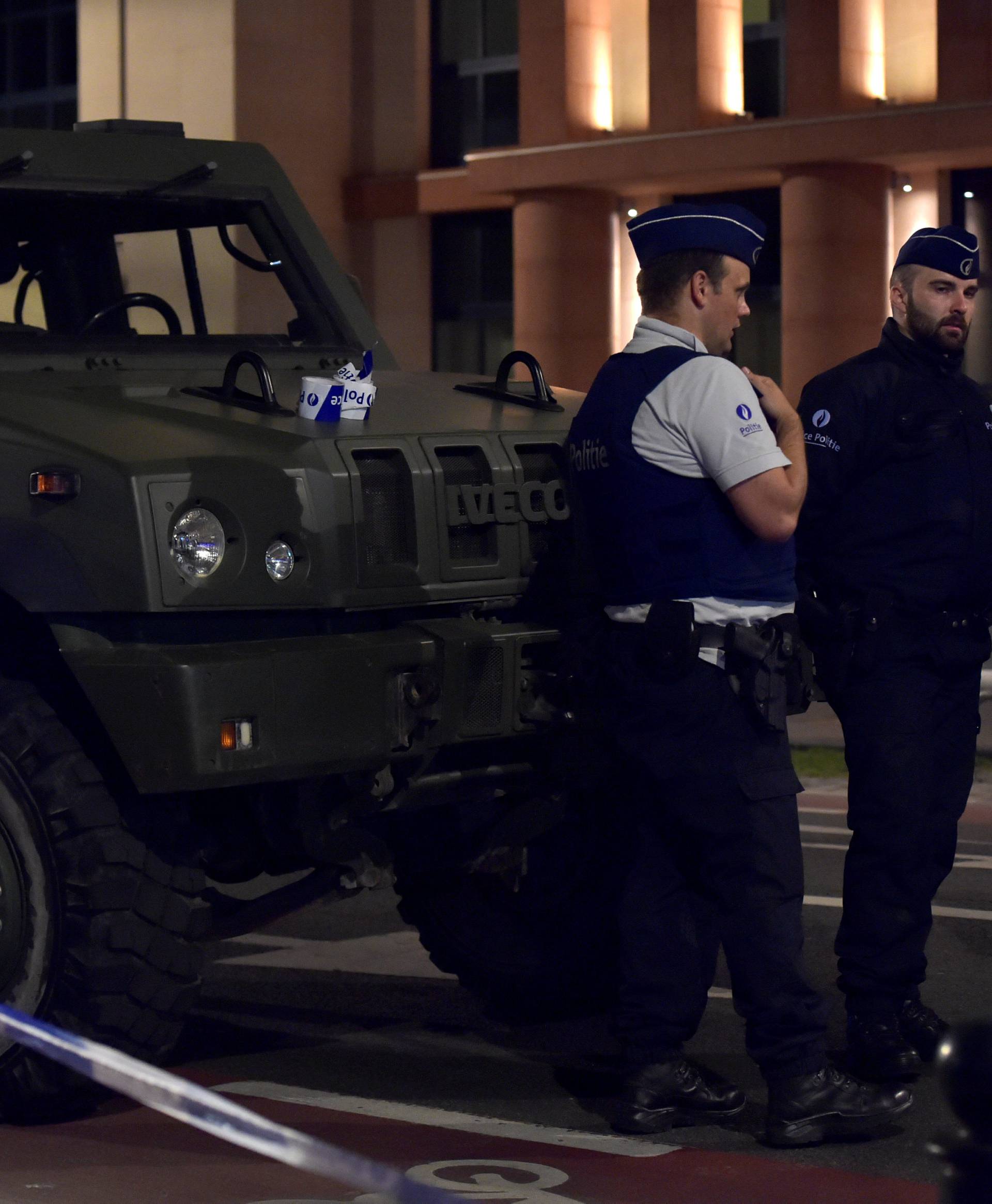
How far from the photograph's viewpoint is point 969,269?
5.55 metres

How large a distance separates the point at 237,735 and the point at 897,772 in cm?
157

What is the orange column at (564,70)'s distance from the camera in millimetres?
24500

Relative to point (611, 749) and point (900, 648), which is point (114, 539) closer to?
point (611, 749)

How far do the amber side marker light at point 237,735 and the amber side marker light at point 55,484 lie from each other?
591mm

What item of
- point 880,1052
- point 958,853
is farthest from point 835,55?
point 880,1052

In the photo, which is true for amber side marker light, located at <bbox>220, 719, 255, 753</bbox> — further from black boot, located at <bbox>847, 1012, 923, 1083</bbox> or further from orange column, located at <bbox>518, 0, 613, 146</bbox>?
orange column, located at <bbox>518, 0, 613, 146</bbox>

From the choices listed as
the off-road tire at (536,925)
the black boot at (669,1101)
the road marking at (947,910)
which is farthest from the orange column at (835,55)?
the black boot at (669,1101)

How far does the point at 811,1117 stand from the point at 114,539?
6.20 feet

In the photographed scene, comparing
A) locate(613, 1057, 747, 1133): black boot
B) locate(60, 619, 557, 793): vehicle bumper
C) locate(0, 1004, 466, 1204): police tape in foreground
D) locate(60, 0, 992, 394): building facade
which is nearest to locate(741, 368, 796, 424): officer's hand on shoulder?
locate(60, 619, 557, 793): vehicle bumper

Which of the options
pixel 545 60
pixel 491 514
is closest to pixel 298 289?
pixel 491 514

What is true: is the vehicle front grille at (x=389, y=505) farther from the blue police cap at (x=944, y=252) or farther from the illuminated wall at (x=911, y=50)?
the illuminated wall at (x=911, y=50)

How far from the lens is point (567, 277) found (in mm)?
24953

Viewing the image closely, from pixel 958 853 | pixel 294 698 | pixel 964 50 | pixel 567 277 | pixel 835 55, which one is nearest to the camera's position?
pixel 294 698

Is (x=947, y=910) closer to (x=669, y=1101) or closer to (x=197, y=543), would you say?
(x=669, y=1101)
